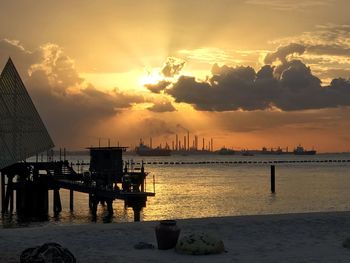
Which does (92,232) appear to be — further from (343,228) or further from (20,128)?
(20,128)

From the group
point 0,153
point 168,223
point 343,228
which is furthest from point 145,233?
→ point 0,153

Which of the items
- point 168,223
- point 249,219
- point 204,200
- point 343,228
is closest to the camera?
point 168,223

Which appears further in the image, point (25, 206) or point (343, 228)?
point (25, 206)

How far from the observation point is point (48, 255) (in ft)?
43.6

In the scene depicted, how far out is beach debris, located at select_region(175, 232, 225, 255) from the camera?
51.7 feet

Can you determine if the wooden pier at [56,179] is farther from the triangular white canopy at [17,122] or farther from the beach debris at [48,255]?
the beach debris at [48,255]

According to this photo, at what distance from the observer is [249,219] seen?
22594 millimetres

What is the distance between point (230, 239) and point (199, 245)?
3.09 metres

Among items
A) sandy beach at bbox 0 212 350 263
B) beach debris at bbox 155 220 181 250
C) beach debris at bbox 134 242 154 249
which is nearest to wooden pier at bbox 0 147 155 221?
sandy beach at bbox 0 212 350 263

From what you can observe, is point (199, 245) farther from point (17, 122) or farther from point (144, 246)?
point (17, 122)

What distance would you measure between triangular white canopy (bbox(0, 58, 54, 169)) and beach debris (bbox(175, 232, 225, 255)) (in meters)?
40.8

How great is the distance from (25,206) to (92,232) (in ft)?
111

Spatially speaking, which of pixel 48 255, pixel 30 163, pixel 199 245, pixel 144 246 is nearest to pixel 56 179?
pixel 30 163

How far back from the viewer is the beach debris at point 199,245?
1576cm
